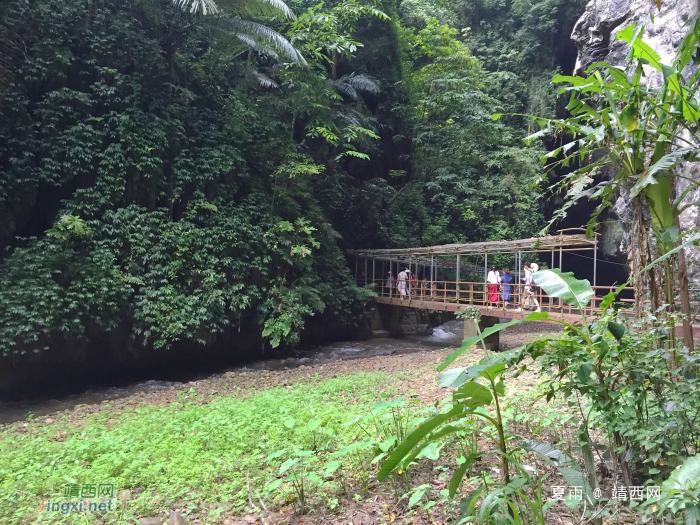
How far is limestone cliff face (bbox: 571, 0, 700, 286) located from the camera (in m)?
10.4

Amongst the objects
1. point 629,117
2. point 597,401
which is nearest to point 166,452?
point 597,401

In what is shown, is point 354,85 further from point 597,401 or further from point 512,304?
point 597,401

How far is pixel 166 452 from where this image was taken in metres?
4.12

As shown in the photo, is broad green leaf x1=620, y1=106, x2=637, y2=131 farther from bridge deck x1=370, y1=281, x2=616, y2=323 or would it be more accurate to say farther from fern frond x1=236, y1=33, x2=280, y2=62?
fern frond x1=236, y1=33, x2=280, y2=62

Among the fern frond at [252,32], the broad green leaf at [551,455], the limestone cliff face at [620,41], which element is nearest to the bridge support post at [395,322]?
the limestone cliff face at [620,41]

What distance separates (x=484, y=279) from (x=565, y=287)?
1216cm

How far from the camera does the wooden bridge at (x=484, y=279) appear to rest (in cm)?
953

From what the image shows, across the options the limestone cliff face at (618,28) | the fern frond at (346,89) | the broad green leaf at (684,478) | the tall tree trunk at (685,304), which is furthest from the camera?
the fern frond at (346,89)

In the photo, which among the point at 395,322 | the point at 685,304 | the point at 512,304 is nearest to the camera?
the point at 685,304

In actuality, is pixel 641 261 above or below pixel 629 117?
below

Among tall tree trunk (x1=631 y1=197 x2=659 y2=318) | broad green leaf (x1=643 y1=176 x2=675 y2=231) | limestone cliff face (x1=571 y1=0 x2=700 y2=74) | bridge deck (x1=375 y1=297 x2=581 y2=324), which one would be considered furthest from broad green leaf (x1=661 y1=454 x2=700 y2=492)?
limestone cliff face (x1=571 y1=0 x2=700 y2=74)

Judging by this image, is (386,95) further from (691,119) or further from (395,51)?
(691,119)

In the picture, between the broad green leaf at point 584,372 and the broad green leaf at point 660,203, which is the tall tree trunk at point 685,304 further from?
the broad green leaf at point 584,372

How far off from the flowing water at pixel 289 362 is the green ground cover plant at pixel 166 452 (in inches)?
106
